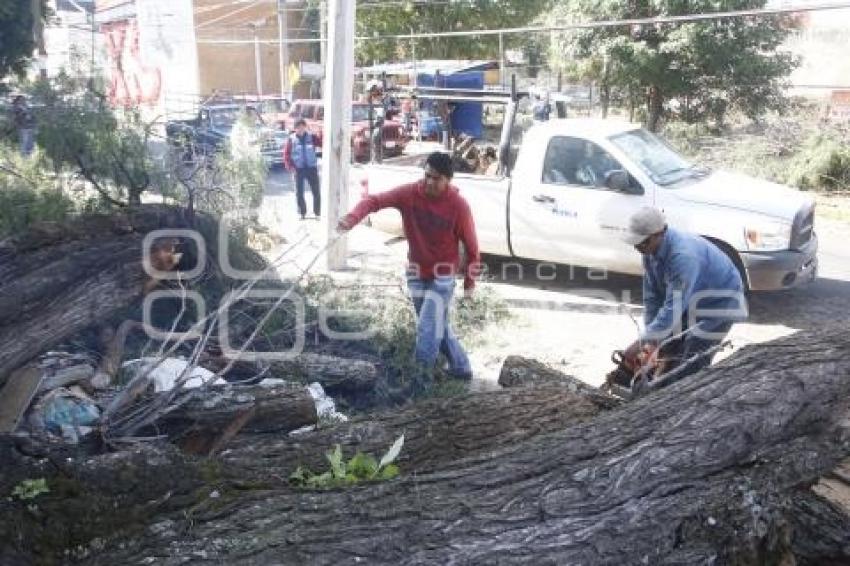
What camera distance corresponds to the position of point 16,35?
30.1 feet

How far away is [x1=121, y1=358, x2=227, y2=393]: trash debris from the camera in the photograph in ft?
14.7

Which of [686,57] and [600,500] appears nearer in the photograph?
[600,500]

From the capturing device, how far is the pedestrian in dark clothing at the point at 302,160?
1147 cm

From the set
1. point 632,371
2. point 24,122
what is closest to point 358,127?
point 24,122

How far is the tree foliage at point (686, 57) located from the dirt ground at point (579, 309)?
5.22m

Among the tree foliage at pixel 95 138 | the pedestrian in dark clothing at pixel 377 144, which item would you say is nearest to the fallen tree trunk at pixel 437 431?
the tree foliage at pixel 95 138

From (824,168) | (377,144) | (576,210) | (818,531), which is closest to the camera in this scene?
(818,531)

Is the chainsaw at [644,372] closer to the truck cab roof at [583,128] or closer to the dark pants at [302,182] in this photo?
the truck cab roof at [583,128]

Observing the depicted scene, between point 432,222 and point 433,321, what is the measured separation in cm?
74

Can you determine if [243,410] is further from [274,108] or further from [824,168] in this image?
[274,108]

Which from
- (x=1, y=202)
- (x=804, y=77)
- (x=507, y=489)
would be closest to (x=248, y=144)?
(x=1, y=202)

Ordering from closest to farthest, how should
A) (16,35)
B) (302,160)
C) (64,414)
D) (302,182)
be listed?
1. (64,414)
2. (16,35)
3. (302,160)
4. (302,182)

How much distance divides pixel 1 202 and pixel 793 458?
21.7 ft

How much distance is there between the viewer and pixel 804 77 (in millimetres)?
21219
